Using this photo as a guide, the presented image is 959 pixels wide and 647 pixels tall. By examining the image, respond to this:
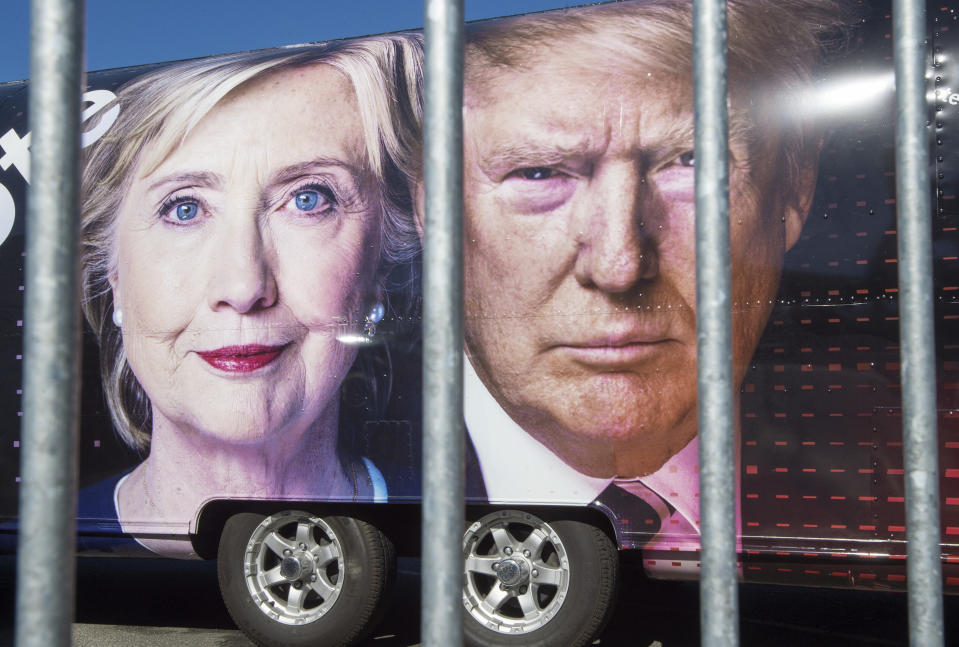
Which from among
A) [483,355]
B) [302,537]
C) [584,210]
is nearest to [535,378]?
[483,355]

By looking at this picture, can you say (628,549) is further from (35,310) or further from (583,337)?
(35,310)

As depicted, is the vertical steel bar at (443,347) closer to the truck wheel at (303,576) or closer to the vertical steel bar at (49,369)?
the vertical steel bar at (49,369)

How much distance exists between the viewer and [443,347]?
1.94m

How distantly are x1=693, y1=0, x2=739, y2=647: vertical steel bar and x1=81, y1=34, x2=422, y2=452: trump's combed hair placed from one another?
11.5 feet

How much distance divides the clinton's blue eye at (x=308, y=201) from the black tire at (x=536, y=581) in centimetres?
196

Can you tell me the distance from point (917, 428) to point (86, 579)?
810 centimetres

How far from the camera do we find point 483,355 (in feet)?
17.7

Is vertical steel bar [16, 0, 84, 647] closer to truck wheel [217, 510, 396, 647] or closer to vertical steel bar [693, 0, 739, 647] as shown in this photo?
vertical steel bar [693, 0, 739, 647]

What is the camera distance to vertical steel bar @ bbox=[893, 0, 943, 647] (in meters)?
2.23

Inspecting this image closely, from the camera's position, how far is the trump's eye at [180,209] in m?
5.77

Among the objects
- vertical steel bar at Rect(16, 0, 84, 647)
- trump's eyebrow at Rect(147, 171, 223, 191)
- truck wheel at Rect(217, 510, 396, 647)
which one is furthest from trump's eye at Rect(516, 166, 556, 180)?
vertical steel bar at Rect(16, 0, 84, 647)

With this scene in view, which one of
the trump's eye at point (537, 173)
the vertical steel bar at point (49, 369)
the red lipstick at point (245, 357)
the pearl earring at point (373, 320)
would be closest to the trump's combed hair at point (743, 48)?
the trump's eye at point (537, 173)

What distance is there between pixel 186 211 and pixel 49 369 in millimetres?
4198

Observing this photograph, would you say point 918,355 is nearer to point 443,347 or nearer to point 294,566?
point 443,347
